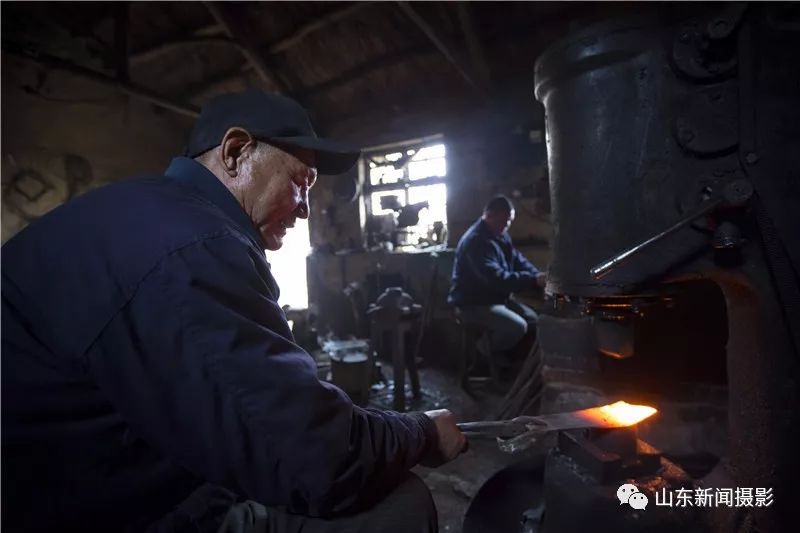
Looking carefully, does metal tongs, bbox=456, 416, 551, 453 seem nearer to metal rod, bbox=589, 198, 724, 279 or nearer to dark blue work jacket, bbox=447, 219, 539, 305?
metal rod, bbox=589, 198, 724, 279

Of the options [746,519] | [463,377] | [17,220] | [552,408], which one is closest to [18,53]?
[17,220]

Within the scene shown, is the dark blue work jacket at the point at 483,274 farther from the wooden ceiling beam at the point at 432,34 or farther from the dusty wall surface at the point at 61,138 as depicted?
the dusty wall surface at the point at 61,138

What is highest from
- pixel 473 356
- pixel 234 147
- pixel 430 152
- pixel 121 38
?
pixel 121 38

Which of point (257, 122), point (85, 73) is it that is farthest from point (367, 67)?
point (257, 122)

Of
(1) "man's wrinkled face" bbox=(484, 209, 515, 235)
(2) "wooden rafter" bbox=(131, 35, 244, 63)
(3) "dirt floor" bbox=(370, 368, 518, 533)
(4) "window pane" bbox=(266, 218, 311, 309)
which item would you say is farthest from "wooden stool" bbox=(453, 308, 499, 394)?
(2) "wooden rafter" bbox=(131, 35, 244, 63)

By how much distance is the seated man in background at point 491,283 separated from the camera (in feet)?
16.0

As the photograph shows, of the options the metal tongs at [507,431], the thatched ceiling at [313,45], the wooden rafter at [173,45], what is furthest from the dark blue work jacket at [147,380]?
the wooden rafter at [173,45]

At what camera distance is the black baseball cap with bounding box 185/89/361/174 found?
1422mm

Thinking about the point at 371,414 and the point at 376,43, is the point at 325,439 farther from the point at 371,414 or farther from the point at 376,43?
the point at 376,43

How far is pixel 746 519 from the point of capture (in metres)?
1.55

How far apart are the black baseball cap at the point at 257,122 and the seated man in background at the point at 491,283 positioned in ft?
12.0

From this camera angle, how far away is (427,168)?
291 inches

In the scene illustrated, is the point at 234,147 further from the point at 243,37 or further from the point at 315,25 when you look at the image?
the point at 243,37

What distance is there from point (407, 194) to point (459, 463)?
5.10 meters
